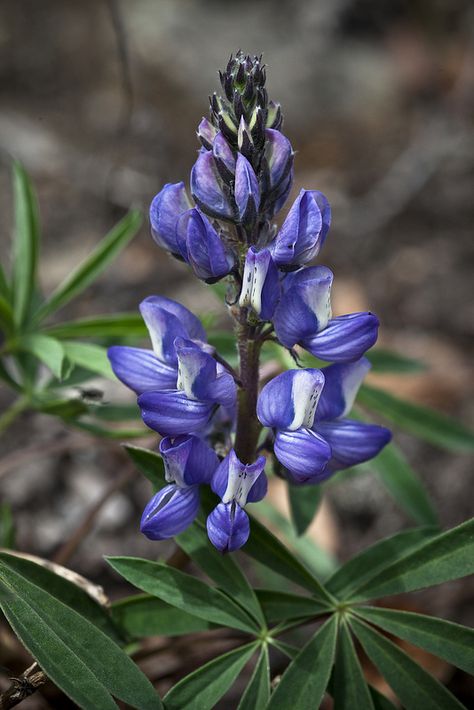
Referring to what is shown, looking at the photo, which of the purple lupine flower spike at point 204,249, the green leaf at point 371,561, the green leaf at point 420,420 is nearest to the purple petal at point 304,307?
the purple lupine flower spike at point 204,249

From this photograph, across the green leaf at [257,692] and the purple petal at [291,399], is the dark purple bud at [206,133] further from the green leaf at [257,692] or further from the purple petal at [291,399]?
the green leaf at [257,692]

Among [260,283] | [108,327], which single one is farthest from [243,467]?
[108,327]

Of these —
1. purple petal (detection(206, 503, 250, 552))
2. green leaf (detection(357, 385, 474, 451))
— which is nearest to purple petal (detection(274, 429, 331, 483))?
purple petal (detection(206, 503, 250, 552))

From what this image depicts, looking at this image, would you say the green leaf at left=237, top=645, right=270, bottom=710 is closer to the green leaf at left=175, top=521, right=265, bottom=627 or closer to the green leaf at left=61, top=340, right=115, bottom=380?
the green leaf at left=175, top=521, right=265, bottom=627

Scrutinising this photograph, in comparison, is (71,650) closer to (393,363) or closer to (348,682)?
(348,682)

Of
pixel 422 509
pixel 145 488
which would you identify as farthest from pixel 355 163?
pixel 422 509
